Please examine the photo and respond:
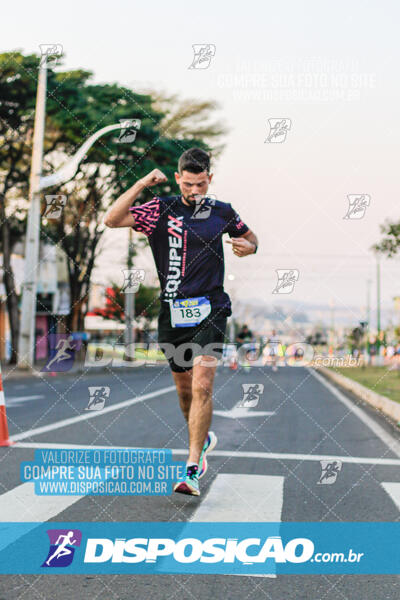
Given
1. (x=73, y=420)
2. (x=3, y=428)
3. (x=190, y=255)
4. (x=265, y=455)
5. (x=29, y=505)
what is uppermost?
(x=190, y=255)

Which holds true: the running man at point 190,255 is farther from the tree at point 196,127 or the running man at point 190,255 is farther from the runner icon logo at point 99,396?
the tree at point 196,127

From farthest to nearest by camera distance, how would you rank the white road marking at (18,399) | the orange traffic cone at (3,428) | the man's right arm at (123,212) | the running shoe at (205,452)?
1. the white road marking at (18,399)
2. the orange traffic cone at (3,428)
3. the running shoe at (205,452)
4. the man's right arm at (123,212)

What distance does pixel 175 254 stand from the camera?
4.38 meters

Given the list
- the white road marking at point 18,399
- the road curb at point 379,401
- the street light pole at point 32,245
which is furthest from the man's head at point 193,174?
the street light pole at point 32,245

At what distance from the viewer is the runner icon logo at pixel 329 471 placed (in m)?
6.03

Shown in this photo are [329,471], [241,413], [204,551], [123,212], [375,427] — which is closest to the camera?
[204,551]

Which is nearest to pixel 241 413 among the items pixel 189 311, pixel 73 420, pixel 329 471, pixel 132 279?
pixel 73 420

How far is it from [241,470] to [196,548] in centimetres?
243

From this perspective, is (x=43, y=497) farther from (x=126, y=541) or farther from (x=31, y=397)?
(x=31, y=397)

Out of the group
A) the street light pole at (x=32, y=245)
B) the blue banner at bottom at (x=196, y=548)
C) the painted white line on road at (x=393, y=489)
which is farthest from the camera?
the street light pole at (x=32, y=245)

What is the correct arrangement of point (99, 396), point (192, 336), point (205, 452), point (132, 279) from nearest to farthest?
point (192, 336)
point (205, 452)
point (132, 279)
point (99, 396)

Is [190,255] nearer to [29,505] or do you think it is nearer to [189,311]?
[189,311]

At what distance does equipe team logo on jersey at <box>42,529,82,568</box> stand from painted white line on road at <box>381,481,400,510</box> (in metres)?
2.19

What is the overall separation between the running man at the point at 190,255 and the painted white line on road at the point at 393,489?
1.49 meters
